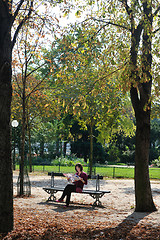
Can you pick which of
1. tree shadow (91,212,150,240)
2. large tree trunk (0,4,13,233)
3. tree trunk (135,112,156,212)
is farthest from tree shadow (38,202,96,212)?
large tree trunk (0,4,13,233)

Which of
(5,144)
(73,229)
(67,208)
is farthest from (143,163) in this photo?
(5,144)

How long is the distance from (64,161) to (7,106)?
2870 cm

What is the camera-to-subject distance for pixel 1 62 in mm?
6199

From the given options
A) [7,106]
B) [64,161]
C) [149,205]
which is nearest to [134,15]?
[7,106]

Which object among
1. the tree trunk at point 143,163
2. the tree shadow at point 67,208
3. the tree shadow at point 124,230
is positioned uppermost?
the tree trunk at point 143,163

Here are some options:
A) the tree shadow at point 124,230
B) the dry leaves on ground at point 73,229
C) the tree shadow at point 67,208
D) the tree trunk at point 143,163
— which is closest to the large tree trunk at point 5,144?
the dry leaves on ground at point 73,229

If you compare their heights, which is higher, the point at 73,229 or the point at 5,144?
the point at 5,144

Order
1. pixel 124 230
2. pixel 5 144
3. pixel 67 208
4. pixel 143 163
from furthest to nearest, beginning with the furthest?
pixel 67 208
pixel 143 163
pixel 124 230
pixel 5 144

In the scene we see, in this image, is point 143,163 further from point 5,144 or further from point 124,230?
point 5,144

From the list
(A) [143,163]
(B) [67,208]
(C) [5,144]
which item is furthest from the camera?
(B) [67,208]

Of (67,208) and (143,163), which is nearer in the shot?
(143,163)

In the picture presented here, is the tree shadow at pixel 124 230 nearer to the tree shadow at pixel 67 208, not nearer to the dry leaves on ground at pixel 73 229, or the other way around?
the dry leaves on ground at pixel 73 229

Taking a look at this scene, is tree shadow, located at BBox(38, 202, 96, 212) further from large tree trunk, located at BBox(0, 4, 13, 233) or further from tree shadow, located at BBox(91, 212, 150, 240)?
large tree trunk, located at BBox(0, 4, 13, 233)

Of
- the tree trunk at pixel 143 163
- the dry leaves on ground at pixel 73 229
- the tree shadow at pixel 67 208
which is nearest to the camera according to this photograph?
the dry leaves on ground at pixel 73 229
